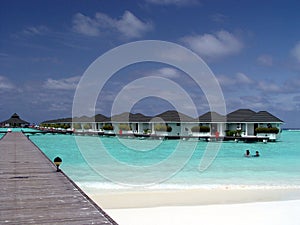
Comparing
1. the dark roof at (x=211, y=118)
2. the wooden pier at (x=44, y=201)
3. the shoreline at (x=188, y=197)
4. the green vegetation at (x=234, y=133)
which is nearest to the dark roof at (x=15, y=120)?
the dark roof at (x=211, y=118)

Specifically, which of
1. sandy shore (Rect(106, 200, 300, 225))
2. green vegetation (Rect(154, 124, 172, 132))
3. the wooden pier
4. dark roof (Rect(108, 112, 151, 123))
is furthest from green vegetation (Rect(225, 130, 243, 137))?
the wooden pier

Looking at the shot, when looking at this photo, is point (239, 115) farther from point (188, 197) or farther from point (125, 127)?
point (188, 197)

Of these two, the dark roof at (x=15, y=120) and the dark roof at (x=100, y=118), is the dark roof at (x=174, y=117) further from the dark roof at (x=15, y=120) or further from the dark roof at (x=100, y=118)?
the dark roof at (x=15, y=120)

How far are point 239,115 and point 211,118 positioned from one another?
312 centimetres

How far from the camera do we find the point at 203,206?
9.28 metres

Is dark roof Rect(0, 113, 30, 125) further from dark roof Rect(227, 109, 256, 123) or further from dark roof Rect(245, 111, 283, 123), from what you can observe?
dark roof Rect(245, 111, 283, 123)

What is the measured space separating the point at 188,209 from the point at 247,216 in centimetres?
141

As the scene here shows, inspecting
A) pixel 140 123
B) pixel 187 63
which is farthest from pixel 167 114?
pixel 187 63

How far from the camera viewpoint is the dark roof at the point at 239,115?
39906mm

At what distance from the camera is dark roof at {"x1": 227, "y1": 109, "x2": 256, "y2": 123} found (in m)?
39.9

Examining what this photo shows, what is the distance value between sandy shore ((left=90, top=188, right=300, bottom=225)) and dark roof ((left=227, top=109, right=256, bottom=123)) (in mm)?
27821

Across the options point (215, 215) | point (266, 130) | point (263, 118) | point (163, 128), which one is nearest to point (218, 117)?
point (263, 118)

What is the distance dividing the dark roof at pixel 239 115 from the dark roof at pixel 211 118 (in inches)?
32.8

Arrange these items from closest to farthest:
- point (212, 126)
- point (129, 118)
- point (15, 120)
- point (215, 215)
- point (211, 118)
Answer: point (215, 215), point (211, 118), point (212, 126), point (129, 118), point (15, 120)
